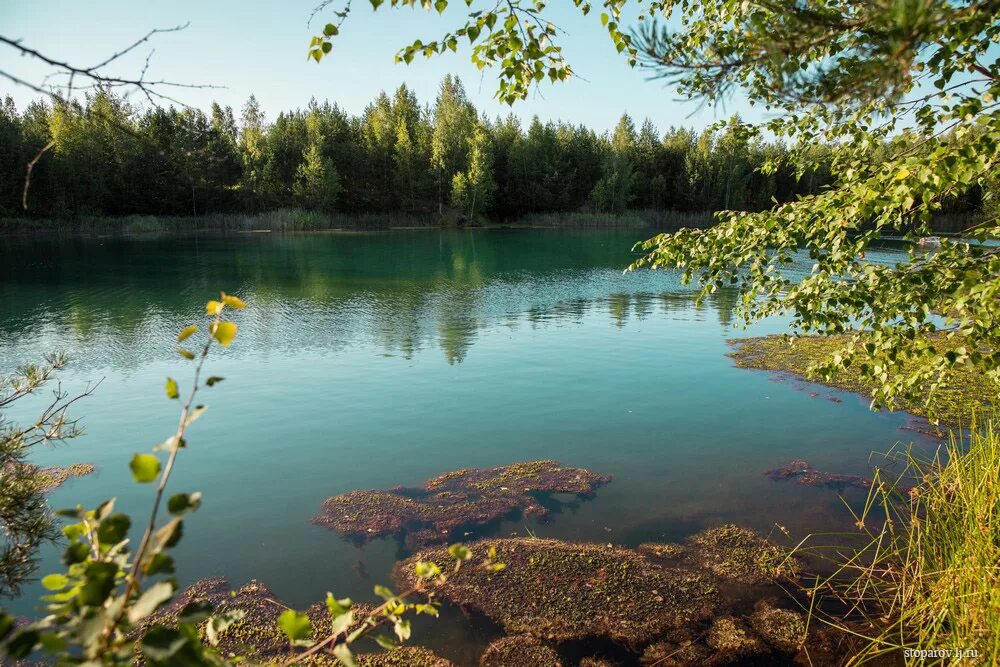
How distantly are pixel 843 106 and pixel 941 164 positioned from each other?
3.14 feet

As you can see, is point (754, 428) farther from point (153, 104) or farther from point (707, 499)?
point (153, 104)

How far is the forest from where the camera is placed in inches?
2061

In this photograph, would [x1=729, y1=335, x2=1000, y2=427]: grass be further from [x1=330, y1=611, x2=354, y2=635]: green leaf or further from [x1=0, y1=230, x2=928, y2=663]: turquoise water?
[x1=330, y1=611, x2=354, y2=635]: green leaf

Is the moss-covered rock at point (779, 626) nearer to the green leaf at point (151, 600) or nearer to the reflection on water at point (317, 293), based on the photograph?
the green leaf at point (151, 600)

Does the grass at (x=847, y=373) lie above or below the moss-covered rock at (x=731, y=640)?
above

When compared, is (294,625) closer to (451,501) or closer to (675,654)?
(675,654)

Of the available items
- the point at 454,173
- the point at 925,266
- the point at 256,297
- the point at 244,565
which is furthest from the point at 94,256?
the point at 454,173

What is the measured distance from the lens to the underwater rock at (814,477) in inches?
291

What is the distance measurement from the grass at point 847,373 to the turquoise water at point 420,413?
0.54 m

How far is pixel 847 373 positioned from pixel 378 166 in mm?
61813

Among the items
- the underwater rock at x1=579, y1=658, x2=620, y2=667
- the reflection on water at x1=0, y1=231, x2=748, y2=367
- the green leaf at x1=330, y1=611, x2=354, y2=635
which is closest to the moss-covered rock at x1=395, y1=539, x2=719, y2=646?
the underwater rock at x1=579, y1=658, x2=620, y2=667

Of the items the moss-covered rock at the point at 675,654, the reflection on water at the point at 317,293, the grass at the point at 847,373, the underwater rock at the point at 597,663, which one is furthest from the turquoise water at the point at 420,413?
the moss-covered rock at the point at 675,654

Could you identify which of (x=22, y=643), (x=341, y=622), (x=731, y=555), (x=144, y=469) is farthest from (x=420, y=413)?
(x=22, y=643)

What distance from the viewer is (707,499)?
23.2 ft
